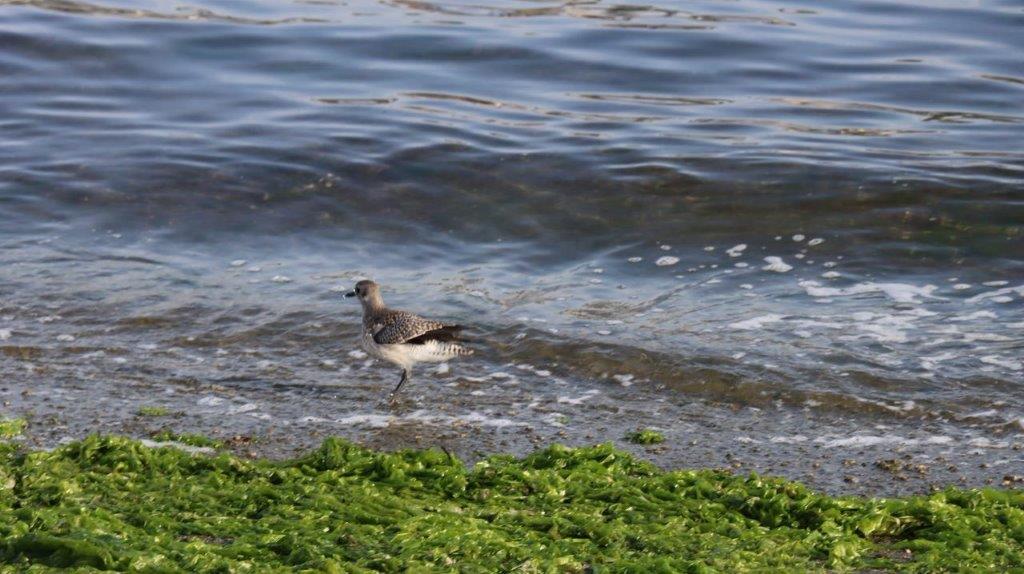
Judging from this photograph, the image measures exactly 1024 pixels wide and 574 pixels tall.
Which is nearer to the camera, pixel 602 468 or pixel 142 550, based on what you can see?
pixel 142 550

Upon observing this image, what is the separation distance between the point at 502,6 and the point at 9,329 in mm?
11361

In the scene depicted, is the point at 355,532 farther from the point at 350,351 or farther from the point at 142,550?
the point at 350,351

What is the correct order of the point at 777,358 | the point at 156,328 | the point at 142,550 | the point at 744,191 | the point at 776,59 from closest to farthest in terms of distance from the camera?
1. the point at 142,550
2. the point at 777,358
3. the point at 156,328
4. the point at 744,191
5. the point at 776,59

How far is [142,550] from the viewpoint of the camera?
4.80 meters

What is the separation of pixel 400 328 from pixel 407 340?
0.14 meters

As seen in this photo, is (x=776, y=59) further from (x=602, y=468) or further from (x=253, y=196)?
(x=602, y=468)

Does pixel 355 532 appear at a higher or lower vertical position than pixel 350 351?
higher

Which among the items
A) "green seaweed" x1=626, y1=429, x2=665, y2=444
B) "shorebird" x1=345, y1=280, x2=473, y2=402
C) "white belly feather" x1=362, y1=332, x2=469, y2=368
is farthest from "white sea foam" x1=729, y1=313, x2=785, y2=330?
"green seaweed" x1=626, y1=429, x2=665, y2=444

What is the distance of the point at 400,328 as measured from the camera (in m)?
8.29

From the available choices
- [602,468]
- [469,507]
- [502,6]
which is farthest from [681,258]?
[502,6]

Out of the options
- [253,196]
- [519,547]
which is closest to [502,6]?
[253,196]

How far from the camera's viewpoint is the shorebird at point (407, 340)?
8.18m

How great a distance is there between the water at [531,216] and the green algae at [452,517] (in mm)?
820

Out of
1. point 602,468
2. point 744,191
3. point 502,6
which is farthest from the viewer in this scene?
point 502,6
